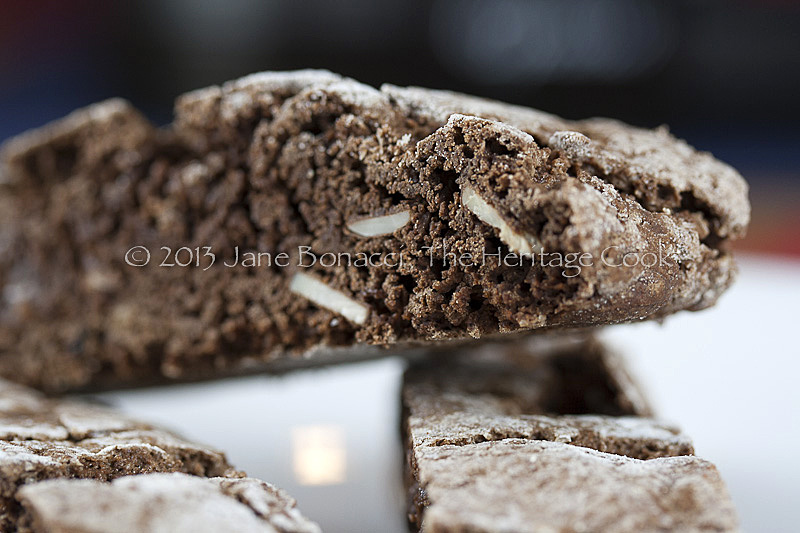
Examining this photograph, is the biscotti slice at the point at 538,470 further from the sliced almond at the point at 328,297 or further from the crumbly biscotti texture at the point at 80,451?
the crumbly biscotti texture at the point at 80,451

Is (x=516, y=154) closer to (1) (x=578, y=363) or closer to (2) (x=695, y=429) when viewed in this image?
(1) (x=578, y=363)

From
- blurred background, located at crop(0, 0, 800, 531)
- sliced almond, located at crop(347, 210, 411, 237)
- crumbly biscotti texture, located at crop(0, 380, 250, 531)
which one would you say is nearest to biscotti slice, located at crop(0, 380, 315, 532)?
crumbly biscotti texture, located at crop(0, 380, 250, 531)

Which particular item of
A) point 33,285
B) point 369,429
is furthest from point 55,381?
point 369,429

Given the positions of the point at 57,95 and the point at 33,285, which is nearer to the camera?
the point at 33,285

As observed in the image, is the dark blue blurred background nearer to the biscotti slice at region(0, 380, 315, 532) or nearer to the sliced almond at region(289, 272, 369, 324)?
the sliced almond at region(289, 272, 369, 324)

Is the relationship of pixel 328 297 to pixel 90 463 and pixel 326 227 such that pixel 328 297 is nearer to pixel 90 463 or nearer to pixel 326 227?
pixel 326 227

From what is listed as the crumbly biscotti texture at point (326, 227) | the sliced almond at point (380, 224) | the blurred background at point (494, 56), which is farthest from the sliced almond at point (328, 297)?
the blurred background at point (494, 56)
